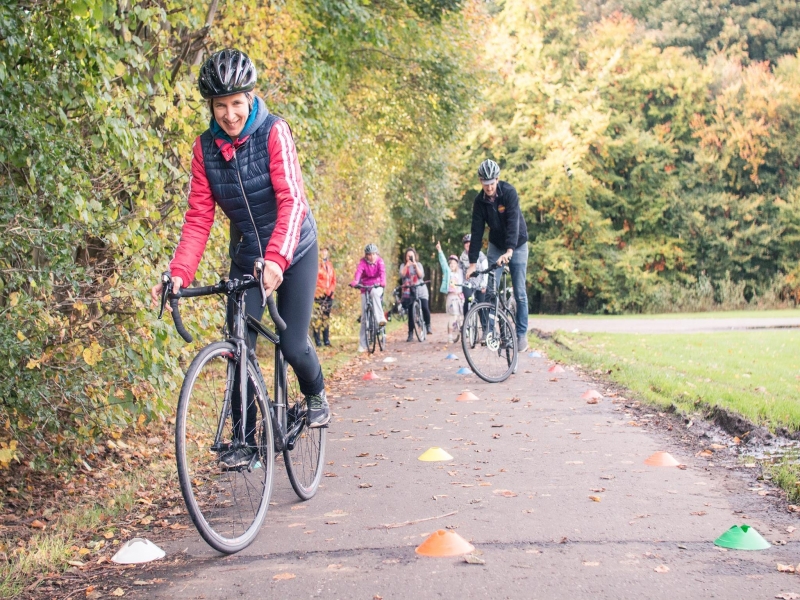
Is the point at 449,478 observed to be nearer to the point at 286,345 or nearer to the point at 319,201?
the point at 286,345

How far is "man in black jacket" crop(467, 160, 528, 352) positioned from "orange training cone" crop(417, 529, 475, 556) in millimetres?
6526

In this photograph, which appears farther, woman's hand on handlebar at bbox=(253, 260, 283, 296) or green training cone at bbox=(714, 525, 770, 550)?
woman's hand on handlebar at bbox=(253, 260, 283, 296)

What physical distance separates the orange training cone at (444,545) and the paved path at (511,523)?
69mm

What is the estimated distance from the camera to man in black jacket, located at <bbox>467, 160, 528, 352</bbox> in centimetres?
1102

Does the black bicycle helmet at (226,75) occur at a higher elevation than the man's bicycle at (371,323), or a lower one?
higher

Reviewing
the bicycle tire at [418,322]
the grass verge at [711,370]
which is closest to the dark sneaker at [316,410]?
the grass verge at [711,370]

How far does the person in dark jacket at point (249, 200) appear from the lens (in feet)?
15.5

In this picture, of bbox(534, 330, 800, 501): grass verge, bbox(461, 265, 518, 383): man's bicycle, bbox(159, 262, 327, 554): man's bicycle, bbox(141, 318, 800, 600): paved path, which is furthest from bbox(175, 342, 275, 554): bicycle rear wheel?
bbox(461, 265, 518, 383): man's bicycle

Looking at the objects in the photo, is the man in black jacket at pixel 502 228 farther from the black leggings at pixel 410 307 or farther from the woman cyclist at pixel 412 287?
the black leggings at pixel 410 307

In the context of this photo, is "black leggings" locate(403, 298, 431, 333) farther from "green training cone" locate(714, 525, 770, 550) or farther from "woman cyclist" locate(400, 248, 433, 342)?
"green training cone" locate(714, 525, 770, 550)

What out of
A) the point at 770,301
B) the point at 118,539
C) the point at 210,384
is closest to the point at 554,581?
the point at 210,384

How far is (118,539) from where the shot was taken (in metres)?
5.08

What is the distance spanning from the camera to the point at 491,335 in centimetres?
1098

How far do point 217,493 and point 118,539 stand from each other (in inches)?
24.2
